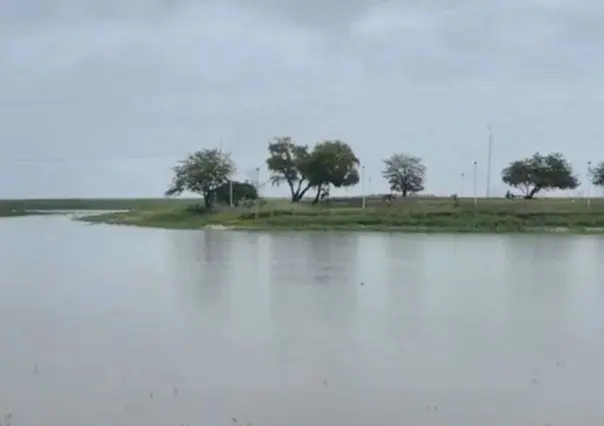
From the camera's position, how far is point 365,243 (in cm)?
3269

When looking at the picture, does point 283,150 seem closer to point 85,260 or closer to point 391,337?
point 85,260

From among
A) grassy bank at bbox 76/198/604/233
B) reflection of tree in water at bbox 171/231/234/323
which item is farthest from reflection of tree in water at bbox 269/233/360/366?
grassy bank at bbox 76/198/604/233

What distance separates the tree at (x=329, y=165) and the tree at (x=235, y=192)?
4.56 meters

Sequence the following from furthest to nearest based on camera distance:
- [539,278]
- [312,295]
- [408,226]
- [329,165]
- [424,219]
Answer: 1. [329,165]
2. [424,219]
3. [408,226]
4. [539,278]
5. [312,295]

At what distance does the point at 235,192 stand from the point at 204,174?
103 inches

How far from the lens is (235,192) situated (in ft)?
197

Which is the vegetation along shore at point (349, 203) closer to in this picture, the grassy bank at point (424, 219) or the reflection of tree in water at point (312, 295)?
the grassy bank at point (424, 219)

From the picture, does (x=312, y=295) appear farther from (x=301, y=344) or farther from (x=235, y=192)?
(x=235, y=192)

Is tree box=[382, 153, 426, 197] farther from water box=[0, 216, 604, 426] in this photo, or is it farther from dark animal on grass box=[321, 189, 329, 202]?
water box=[0, 216, 604, 426]

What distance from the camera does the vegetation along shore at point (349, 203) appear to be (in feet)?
146

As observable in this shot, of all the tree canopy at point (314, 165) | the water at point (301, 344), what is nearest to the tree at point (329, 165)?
the tree canopy at point (314, 165)

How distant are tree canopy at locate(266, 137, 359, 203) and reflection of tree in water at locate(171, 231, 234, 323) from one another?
88.9ft

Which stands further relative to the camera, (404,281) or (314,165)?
(314,165)

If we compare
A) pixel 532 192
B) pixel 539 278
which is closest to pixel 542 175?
pixel 532 192
